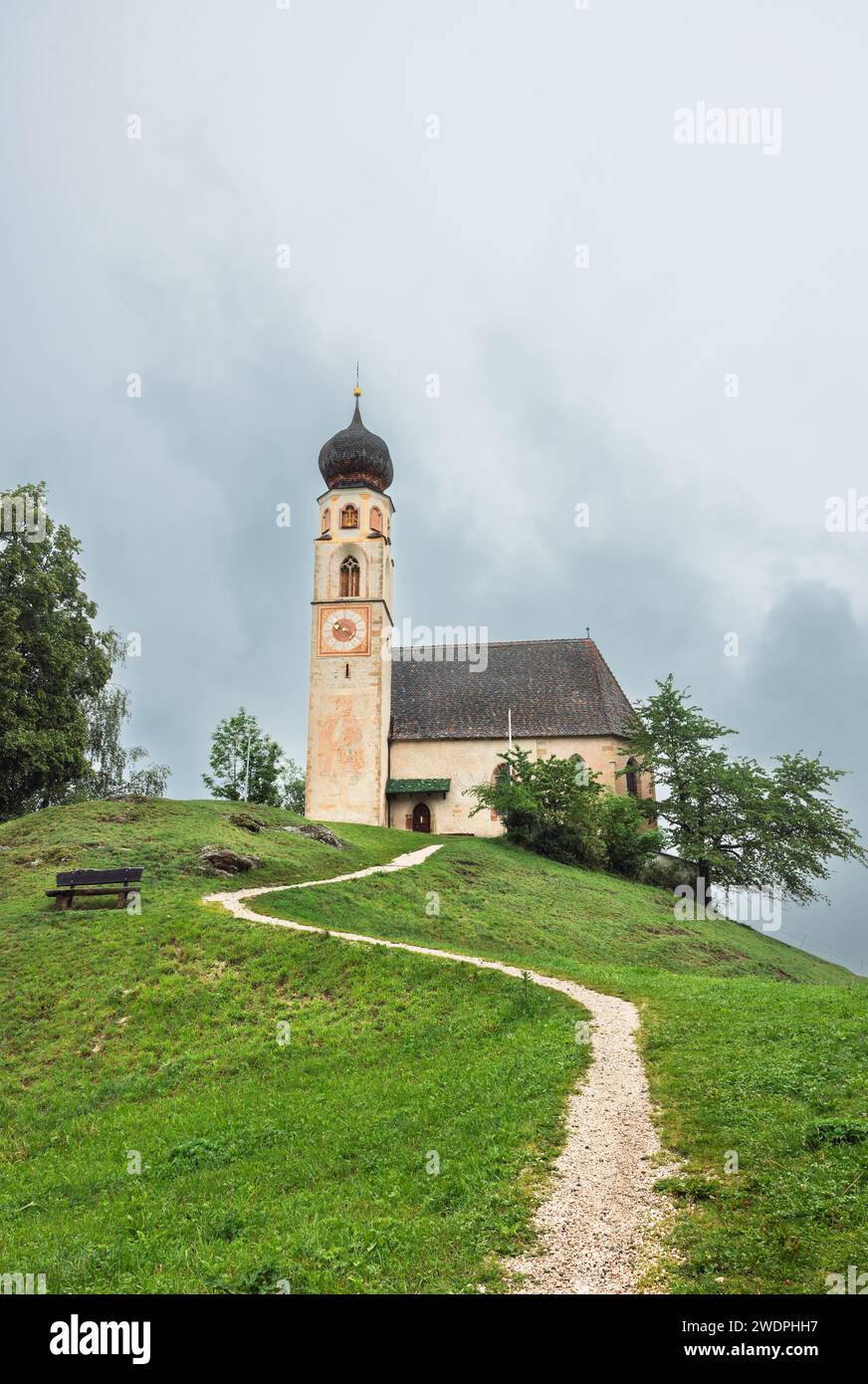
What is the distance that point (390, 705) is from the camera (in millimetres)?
48594

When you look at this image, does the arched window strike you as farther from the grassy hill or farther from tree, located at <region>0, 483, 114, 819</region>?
the grassy hill

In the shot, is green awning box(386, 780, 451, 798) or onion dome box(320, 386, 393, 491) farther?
onion dome box(320, 386, 393, 491)

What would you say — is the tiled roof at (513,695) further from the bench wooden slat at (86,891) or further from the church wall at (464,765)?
the bench wooden slat at (86,891)

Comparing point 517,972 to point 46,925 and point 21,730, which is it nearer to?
point 46,925

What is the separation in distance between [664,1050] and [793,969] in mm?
20985

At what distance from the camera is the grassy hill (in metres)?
6.39

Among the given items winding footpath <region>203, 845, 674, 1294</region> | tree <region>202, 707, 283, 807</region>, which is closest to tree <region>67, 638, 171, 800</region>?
tree <region>202, 707, 283, 807</region>

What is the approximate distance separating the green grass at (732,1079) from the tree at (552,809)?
11.0 meters

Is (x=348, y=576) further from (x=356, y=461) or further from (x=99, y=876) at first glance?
(x=99, y=876)

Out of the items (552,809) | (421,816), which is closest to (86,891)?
(552,809)

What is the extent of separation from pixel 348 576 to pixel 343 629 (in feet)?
11.0

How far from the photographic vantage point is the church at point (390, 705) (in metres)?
44.6

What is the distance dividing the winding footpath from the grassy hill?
0.77ft

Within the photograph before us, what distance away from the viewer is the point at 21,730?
32.2m
